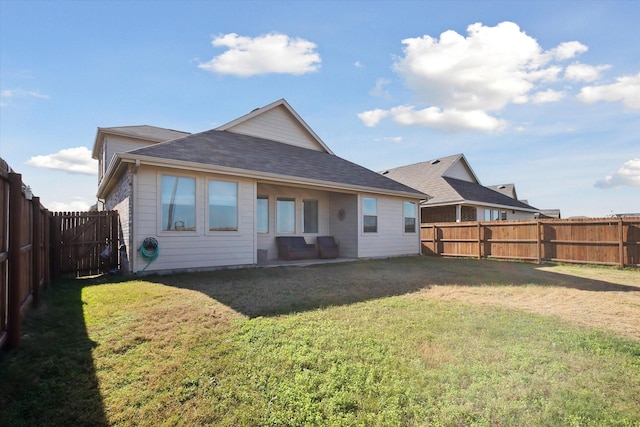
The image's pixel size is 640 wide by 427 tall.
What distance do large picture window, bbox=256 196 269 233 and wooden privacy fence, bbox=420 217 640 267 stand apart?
7.94 meters

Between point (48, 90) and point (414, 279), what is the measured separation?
37.0ft

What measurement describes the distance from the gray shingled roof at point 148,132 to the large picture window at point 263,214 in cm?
831

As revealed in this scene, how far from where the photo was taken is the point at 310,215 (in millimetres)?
12734

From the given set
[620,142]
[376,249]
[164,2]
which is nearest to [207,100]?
[164,2]

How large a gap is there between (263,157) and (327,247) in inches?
162

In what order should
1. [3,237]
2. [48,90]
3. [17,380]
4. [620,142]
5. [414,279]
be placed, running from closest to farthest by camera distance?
[17,380]
[3,237]
[414,279]
[48,90]
[620,142]

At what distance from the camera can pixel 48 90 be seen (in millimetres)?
8961

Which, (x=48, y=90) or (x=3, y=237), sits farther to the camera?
(x=48, y=90)

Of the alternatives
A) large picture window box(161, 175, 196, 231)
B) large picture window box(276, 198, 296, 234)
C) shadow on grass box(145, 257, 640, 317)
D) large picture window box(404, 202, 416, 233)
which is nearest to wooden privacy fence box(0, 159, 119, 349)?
shadow on grass box(145, 257, 640, 317)

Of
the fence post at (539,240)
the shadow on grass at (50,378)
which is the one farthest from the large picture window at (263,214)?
the fence post at (539,240)

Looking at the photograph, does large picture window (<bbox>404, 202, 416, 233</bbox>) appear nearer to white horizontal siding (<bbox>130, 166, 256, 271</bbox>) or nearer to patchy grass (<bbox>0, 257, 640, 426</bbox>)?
white horizontal siding (<bbox>130, 166, 256, 271</bbox>)

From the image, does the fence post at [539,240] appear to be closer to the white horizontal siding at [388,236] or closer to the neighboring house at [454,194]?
the white horizontal siding at [388,236]

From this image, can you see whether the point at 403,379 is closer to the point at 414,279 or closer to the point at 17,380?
the point at 17,380

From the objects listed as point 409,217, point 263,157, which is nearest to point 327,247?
point 263,157
